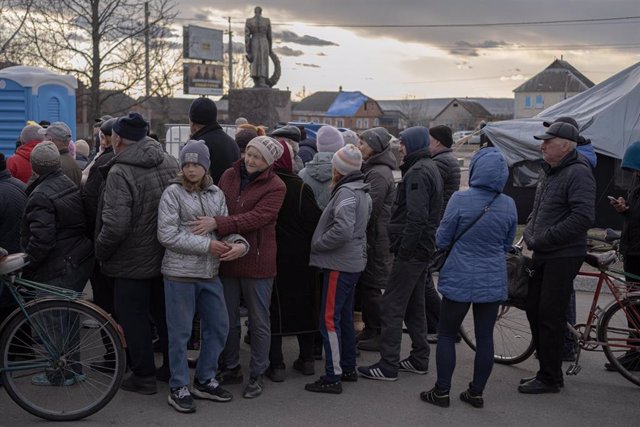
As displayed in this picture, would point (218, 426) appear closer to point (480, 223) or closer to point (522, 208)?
point (480, 223)

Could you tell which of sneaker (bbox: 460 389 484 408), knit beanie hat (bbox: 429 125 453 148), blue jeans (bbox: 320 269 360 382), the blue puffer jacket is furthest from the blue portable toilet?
sneaker (bbox: 460 389 484 408)

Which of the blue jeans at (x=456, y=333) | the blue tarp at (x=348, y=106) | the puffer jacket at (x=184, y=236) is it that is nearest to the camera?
the puffer jacket at (x=184, y=236)

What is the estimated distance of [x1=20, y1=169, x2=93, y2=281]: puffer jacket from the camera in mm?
4785

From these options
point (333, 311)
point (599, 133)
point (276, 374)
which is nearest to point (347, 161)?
point (333, 311)

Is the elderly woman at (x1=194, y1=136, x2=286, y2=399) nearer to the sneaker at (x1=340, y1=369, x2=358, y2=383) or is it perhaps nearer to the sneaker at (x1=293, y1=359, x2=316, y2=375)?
the sneaker at (x1=293, y1=359, x2=316, y2=375)

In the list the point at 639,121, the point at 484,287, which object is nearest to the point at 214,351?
A: the point at 484,287

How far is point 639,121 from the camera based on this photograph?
13.1 m

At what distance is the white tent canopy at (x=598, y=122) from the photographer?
519 inches

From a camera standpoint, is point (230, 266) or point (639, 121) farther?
point (639, 121)

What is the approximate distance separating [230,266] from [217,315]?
0.36m

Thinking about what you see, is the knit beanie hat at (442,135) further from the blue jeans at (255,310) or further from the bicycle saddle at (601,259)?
the blue jeans at (255,310)

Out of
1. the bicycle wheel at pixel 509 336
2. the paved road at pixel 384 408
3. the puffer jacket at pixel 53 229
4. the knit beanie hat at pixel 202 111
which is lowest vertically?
the paved road at pixel 384 408

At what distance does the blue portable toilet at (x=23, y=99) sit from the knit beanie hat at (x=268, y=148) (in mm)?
8554

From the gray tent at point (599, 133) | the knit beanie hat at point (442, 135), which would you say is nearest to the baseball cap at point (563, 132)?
the knit beanie hat at point (442, 135)
